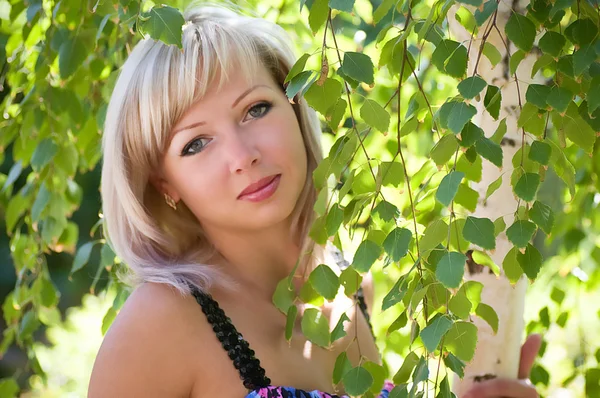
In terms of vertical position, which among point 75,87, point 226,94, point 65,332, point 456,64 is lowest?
point 65,332

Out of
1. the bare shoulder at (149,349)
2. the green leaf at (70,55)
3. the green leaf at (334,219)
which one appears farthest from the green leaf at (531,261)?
the green leaf at (70,55)

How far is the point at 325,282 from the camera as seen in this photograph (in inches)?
39.8

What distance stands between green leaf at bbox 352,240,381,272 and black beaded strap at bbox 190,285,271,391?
0.43m

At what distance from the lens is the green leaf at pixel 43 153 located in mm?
1606

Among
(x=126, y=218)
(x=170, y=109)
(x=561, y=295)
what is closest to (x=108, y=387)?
(x=126, y=218)

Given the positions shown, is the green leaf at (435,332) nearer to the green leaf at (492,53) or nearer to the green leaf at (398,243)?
the green leaf at (398,243)

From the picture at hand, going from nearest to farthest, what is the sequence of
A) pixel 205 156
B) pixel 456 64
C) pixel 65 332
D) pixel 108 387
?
pixel 456 64, pixel 108 387, pixel 205 156, pixel 65 332

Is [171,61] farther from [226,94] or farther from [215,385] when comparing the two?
[215,385]

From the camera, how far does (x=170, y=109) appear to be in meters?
1.31

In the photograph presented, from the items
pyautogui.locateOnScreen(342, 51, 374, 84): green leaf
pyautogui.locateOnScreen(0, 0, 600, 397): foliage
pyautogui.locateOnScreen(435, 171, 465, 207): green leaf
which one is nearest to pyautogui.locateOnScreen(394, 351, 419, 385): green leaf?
pyautogui.locateOnScreen(0, 0, 600, 397): foliage

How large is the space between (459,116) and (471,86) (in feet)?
0.13

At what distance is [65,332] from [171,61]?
1528 mm

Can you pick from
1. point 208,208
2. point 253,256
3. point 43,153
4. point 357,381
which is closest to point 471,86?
point 357,381

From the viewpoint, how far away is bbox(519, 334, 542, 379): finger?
144 cm
